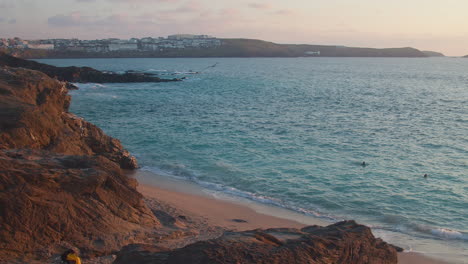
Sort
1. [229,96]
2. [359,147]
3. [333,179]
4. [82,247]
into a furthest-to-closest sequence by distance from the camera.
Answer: [229,96]
[359,147]
[333,179]
[82,247]

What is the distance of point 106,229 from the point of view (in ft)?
27.1

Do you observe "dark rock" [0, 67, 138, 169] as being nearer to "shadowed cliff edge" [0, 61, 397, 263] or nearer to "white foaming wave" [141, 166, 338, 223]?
"shadowed cliff edge" [0, 61, 397, 263]

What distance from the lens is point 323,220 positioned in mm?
12484

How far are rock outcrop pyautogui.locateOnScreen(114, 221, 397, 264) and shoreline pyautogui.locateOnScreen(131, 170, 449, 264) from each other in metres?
3.60

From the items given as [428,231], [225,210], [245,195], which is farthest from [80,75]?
[428,231]

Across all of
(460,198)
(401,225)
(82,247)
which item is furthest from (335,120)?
(82,247)

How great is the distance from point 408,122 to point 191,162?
17690mm

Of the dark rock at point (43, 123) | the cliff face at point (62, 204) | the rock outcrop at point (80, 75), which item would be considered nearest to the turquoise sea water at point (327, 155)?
the dark rock at point (43, 123)

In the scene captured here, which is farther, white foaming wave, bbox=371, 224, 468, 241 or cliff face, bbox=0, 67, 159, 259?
white foaming wave, bbox=371, 224, 468, 241

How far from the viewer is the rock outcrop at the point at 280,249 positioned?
5.46 meters

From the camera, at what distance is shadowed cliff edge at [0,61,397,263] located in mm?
5781

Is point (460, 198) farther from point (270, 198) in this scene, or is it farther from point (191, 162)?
point (191, 162)

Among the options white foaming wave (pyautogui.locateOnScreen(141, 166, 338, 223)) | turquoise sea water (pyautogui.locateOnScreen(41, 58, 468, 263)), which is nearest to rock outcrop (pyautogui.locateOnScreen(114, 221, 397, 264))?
turquoise sea water (pyautogui.locateOnScreen(41, 58, 468, 263))

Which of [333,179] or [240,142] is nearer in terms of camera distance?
[333,179]
